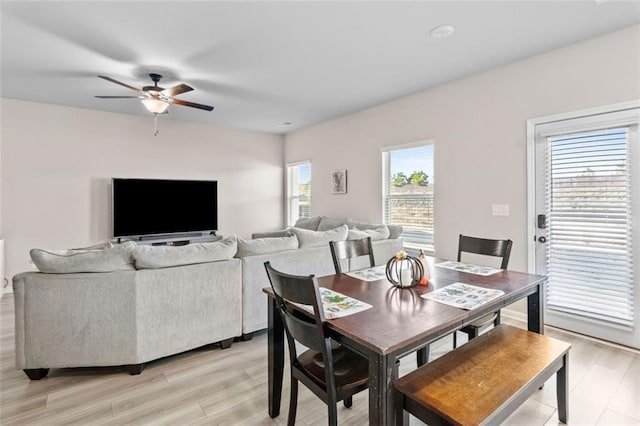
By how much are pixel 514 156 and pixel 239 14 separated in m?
2.97

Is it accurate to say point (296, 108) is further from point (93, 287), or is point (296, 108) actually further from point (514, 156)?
point (93, 287)

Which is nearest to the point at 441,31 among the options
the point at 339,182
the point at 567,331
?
the point at 567,331

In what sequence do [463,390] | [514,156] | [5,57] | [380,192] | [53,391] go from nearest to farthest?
[463,390] < [53,391] < [5,57] < [514,156] < [380,192]

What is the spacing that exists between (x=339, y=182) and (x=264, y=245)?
2.93 m

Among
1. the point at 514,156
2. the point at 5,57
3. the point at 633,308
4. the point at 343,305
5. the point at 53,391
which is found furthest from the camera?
the point at 514,156

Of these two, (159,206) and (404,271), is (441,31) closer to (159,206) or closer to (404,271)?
(404,271)

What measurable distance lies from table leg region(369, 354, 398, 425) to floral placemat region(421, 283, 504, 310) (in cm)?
53

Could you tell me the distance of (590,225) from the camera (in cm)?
288

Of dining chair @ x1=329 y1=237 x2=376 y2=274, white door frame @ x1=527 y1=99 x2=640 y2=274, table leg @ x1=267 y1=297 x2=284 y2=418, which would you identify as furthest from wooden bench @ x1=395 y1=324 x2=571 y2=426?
white door frame @ x1=527 y1=99 x2=640 y2=274

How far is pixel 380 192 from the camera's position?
495 cm

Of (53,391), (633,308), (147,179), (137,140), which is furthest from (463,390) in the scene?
(137,140)

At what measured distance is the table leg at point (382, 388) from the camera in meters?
1.21

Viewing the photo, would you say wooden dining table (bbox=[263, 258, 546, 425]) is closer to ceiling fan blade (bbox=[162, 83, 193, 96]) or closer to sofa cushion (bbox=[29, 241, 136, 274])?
sofa cushion (bbox=[29, 241, 136, 274])

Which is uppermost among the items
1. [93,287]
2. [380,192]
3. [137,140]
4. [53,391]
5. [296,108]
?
[296,108]
